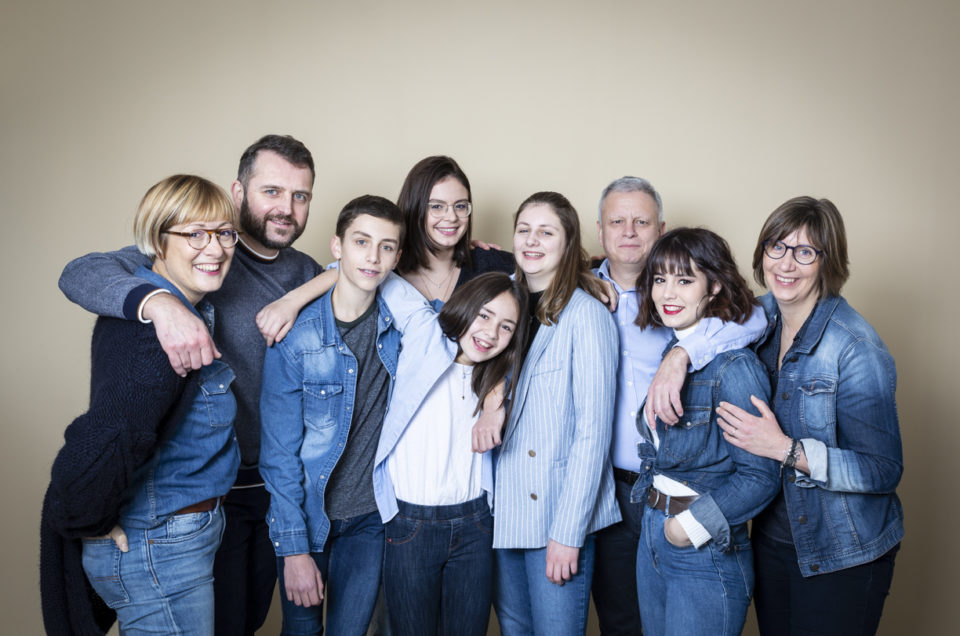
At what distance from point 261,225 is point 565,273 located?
106 centimetres

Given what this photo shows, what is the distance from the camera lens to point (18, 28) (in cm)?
345

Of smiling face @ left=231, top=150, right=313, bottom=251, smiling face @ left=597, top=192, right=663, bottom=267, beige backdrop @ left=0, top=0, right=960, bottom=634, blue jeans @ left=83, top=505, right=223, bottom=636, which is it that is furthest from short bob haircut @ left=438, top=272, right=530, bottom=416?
beige backdrop @ left=0, top=0, right=960, bottom=634

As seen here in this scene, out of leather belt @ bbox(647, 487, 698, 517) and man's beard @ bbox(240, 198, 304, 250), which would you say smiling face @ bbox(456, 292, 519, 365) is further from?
man's beard @ bbox(240, 198, 304, 250)

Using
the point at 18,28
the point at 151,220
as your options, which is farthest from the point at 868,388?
the point at 18,28

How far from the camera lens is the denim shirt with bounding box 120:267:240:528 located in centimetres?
170

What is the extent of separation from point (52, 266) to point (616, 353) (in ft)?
9.67

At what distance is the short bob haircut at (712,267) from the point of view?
6.47 ft

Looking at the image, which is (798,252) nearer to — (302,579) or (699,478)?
(699,478)

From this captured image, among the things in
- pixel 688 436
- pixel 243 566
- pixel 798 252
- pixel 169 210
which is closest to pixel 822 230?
pixel 798 252

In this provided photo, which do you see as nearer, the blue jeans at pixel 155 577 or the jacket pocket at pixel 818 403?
the blue jeans at pixel 155 577

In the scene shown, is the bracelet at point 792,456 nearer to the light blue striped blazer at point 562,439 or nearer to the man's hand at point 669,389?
the man's hand at point 669,389

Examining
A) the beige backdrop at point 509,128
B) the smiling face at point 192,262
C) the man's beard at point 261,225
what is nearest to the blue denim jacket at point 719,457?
the smiling face at point 192,262

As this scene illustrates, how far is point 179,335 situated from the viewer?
1615 mm

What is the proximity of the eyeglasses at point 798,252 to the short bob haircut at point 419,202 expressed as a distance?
1.13 m
